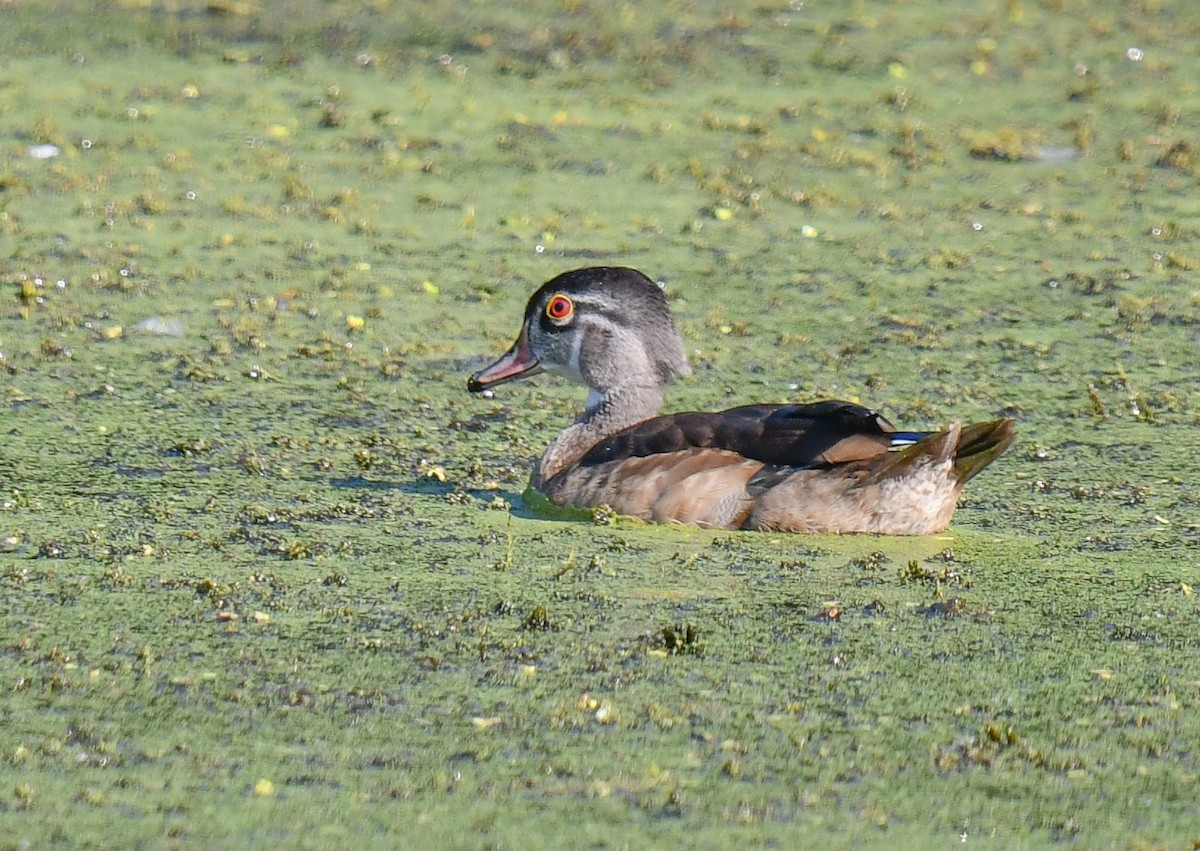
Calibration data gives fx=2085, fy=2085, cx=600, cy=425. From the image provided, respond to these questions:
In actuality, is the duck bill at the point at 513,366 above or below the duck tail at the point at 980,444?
below

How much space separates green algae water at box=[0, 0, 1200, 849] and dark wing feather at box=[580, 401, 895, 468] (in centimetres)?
31

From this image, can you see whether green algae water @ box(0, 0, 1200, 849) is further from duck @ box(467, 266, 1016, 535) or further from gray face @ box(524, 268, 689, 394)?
gray face @ box(524, 268, 689, 394)

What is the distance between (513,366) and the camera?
785cm

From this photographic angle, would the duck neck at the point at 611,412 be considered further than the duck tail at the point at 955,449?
Yes

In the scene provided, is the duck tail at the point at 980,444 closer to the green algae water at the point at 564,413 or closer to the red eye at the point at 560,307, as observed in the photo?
the green algae water at the point at 564,413

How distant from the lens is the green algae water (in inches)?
175

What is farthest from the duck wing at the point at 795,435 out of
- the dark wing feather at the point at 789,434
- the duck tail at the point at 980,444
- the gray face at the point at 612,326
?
the gray face at the point at 612,326

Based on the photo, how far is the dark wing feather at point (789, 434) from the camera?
21.9 feet

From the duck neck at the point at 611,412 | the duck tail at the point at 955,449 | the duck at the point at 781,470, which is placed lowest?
the duck neck at the point at 611,412

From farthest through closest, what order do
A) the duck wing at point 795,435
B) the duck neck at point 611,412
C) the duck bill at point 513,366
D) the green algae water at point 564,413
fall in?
the duck bill at point 513,366 → the duck neck at point 611,412 → the duck wing at point 795,435 → the green algae water at point 564,413

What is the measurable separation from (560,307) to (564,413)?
0.82 meters

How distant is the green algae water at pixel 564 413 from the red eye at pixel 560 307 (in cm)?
57

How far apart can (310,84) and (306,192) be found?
170cm

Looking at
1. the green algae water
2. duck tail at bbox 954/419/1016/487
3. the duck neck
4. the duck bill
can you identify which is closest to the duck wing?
duck tail at bbox 954/419/1016/487
